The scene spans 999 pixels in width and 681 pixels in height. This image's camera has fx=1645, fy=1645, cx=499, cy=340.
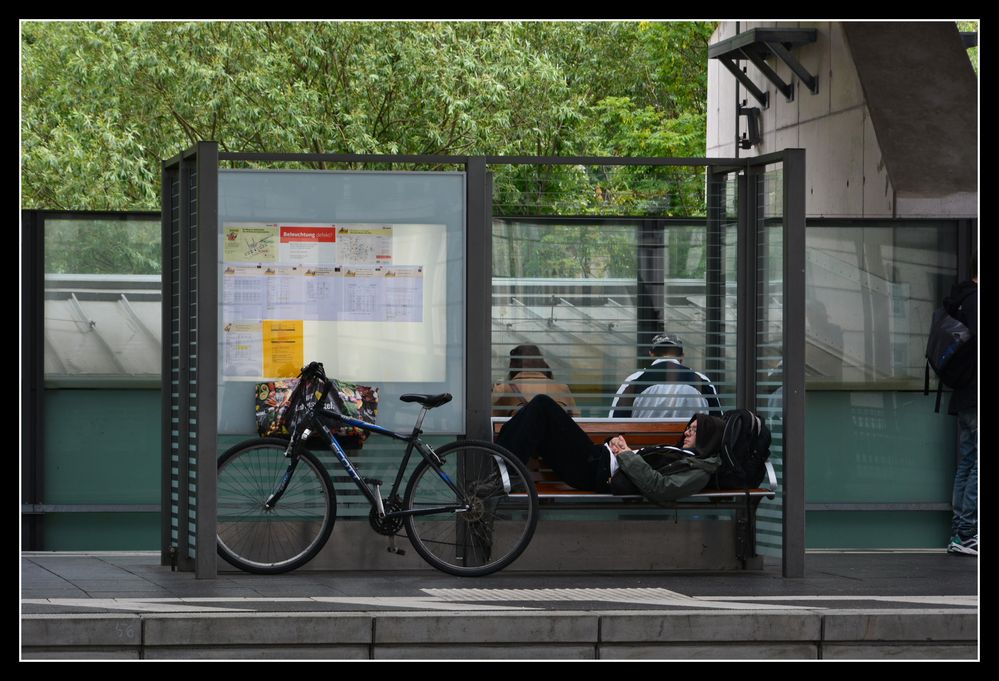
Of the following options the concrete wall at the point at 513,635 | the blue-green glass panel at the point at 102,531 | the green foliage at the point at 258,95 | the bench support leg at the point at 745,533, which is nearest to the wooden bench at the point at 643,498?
the bench support leg at the point at 745,533

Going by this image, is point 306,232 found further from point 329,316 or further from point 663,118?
point 663,118

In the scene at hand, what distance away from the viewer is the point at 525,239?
9250mm

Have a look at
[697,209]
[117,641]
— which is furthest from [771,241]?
[117,641]

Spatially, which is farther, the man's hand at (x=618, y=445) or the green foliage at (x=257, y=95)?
the green foliage at (x=257, y=95)

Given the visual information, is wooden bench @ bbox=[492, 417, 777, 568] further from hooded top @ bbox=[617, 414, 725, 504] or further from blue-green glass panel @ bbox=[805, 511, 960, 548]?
blue-green glass panel @ bbox=[805, 511, 960, 548]

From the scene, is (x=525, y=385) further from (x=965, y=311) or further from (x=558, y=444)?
(x=965, y=311)

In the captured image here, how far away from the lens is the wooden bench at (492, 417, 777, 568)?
355 inches

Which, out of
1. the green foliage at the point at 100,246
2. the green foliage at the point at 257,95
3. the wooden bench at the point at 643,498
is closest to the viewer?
the wooden bench at the point at 643,498

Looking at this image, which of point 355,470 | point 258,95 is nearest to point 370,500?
point 355,470

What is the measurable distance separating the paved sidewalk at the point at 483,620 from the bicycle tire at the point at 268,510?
482mm

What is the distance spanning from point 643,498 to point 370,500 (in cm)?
149

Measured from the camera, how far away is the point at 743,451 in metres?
8.92

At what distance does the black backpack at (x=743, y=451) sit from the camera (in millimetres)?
8906

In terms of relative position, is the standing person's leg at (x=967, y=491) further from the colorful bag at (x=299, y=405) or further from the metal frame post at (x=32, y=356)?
the metal frame post at (x=32, y=356)
